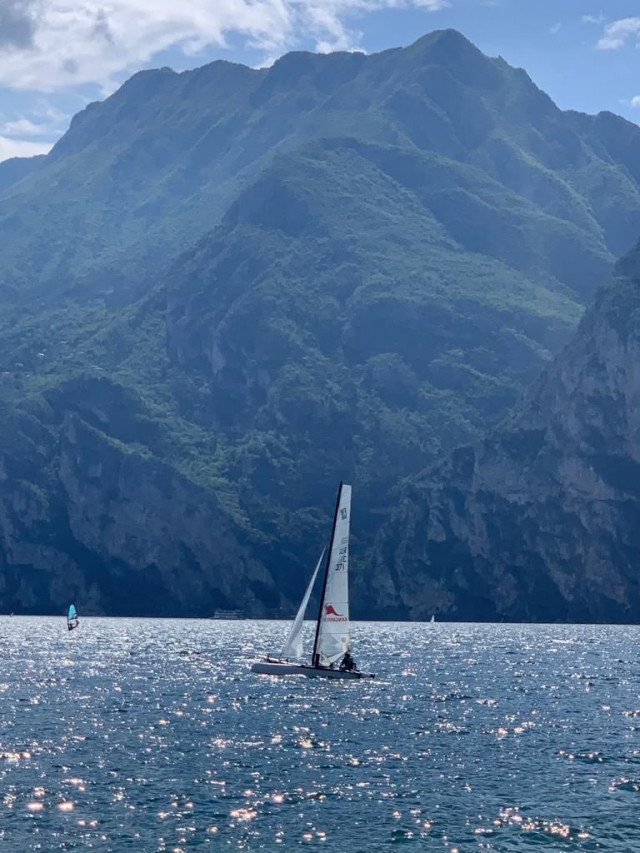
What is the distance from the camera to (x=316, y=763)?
73000 mm

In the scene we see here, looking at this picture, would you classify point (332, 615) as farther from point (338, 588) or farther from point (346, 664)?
point (346, 664)

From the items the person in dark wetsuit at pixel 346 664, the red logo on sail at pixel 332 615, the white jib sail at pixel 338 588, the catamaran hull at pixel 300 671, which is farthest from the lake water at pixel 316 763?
the red logo on sail at pixel 332 615

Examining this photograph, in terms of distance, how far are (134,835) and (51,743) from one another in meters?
25.1

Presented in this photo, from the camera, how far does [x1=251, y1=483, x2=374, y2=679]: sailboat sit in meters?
114

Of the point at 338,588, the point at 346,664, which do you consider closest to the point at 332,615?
the point at 338,588

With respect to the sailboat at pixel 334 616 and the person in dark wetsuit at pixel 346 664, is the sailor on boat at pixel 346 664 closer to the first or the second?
the person in dark wetsuit at pixel 346 664

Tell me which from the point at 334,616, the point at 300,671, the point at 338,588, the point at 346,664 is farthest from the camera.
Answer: the point at 300,671

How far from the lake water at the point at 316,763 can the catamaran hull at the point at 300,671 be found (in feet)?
4.30

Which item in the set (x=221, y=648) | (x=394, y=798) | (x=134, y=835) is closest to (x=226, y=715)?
(x=394, y=798)

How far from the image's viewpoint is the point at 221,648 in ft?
605

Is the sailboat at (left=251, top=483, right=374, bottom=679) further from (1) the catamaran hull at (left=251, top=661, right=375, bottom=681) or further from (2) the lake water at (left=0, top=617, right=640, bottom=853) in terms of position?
(2) the lake water at (left=0, top=617, right=640, bottom=853)

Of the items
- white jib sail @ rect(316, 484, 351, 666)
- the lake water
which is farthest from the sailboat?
the lake water

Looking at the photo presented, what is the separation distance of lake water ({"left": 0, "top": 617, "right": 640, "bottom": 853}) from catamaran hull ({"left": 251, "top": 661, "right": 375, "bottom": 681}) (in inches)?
51.6

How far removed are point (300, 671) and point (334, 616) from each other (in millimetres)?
9045
